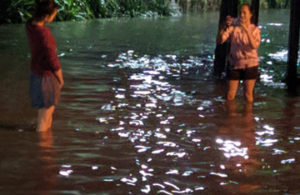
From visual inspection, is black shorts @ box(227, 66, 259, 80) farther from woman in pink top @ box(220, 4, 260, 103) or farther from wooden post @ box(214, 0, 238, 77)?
wooden post @ box(214, 0, 238, 77)

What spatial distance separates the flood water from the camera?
563 centimetres

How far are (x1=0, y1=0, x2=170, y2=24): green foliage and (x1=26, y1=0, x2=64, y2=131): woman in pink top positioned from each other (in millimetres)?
19652

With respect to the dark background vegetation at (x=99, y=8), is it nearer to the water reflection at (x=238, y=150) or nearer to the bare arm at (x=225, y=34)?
the bare arm at (x=225, y=34)

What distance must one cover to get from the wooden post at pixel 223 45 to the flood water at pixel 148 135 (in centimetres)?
37

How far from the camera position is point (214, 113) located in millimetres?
8781

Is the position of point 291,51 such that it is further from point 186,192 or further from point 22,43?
point 22,43

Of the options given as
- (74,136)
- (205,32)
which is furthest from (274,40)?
(74,136)

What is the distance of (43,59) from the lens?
6.77 metres

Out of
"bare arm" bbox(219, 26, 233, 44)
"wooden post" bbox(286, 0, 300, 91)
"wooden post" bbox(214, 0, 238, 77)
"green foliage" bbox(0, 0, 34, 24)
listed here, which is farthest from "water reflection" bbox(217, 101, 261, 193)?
"green foliage" bbox(0, 0, 34, 24)

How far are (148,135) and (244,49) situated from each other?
8.51 feet

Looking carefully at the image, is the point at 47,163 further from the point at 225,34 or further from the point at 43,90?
the point at 225,34

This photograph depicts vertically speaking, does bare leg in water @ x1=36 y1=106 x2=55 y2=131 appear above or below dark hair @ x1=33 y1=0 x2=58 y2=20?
below

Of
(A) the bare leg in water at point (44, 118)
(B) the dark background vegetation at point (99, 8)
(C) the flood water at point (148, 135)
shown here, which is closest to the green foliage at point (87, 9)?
(B) the dark background vegetation at point (99, 8)

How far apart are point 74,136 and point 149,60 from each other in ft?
26.9
